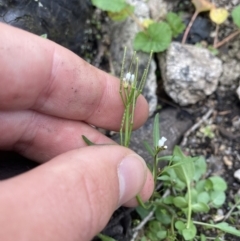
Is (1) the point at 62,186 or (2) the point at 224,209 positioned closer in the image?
(1) the point at 62,186

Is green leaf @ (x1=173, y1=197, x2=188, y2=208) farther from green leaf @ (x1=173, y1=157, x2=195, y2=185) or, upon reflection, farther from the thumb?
the thumb

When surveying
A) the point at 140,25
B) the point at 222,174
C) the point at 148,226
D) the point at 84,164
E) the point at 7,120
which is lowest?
the point at 148,226

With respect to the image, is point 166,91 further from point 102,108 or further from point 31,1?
point 31,1

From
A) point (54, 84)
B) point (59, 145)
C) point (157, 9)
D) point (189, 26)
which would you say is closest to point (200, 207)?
point (59, 145)

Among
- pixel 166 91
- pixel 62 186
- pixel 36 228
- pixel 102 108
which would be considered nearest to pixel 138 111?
pixel 102 108

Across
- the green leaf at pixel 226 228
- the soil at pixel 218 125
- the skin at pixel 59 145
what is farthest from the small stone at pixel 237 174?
the skin at pixel 59 145

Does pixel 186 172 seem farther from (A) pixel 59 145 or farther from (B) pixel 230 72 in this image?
(B) pixel 230 72

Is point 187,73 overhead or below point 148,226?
overhead
